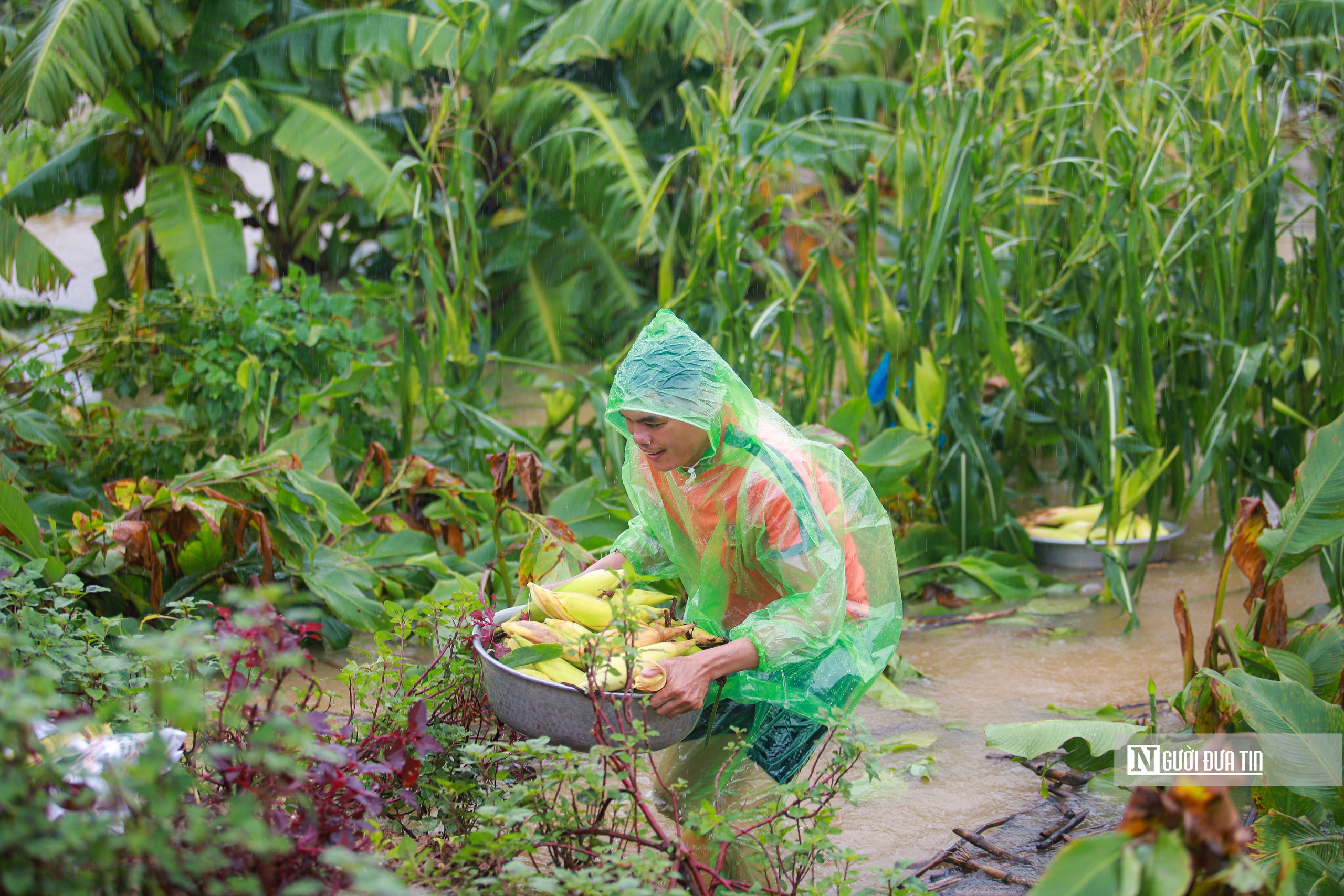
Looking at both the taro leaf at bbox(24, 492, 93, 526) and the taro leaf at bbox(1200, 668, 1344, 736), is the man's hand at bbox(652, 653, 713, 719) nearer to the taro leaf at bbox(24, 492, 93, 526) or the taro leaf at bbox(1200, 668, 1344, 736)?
the taro leaf at bbox(1200, 668, 1344, 736)

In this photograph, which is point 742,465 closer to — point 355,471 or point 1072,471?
point 355,471

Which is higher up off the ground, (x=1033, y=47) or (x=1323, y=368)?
(x=1033, y=47)

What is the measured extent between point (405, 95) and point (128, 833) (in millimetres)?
11400

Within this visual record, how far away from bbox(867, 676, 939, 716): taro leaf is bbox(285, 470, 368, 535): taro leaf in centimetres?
174

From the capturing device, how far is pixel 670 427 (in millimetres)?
1960

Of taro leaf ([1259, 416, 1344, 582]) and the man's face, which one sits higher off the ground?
the man's face

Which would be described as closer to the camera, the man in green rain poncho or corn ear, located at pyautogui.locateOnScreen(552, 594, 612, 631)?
the man in green rain poncho

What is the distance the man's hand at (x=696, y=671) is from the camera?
1714 mm

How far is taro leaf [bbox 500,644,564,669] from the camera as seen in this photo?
1.74 meters

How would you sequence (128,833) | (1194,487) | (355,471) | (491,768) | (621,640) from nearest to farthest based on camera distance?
1. (128,833)
2. (621,640)
3. (491,768)
4. (1194,487)
5. (355,471)

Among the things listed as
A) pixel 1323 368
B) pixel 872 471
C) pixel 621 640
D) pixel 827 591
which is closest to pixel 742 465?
pixel 827 591

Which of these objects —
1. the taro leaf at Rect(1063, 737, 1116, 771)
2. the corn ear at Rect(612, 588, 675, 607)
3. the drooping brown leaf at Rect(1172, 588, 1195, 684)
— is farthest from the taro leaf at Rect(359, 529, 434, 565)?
the drooping brown leaf at Rect(1172, 588, 1195, 684)

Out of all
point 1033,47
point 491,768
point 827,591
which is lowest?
point 491,768

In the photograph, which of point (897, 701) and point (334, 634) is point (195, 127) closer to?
point (334, 634)
